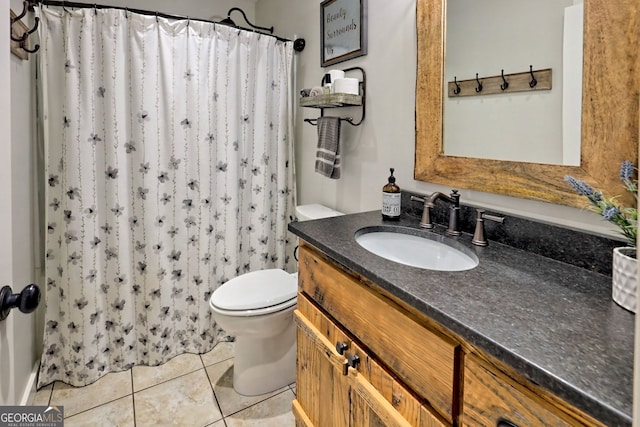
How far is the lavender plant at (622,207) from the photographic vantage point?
708 mm

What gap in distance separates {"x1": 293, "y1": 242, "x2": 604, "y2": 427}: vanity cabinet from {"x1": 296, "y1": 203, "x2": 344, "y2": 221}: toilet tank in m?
0.59

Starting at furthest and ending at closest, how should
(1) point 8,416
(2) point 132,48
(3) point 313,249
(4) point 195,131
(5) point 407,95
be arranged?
(4) point 195,131, (2) point 132,48, (5) point 407,95, (3) point 313,249, (1) point 8,416

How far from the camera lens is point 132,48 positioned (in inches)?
67.5

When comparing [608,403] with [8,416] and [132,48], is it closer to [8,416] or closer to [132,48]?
[8,416]

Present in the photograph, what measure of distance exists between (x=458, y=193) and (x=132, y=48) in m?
1.73

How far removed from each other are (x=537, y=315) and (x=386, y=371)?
0.37 metres

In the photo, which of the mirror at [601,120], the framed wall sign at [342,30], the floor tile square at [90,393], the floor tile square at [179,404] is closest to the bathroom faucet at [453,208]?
the mirror at [601,120]

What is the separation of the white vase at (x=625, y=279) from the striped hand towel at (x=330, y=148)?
120 cm

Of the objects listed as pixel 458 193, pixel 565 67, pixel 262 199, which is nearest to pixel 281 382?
pixel 262 199

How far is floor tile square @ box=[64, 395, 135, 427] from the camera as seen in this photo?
1495 mm

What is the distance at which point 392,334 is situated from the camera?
0.81m

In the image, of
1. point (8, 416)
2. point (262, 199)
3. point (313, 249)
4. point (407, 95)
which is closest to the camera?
point (8, 416)

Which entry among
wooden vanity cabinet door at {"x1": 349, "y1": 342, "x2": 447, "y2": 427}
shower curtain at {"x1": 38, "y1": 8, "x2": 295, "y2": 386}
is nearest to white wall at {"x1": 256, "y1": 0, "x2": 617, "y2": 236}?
shower curtain at {"x1": 38, "y1": 8, "x2": 295, "y2": 386}

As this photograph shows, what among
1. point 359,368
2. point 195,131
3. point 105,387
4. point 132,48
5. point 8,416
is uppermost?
point 132,48
